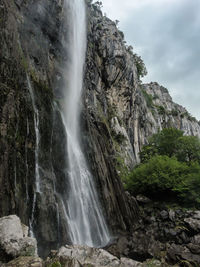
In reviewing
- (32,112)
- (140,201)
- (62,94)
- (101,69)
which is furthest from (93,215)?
(101,69)

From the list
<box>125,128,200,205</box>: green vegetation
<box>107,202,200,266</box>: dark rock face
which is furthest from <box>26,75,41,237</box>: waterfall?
<box>125,128,200,205</box>: green vegetation

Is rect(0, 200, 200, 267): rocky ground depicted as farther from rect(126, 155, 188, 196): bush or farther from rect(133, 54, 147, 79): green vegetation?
rect(133, 54, 147, 79): green vegetation

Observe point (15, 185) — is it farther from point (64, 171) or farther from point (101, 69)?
point (101, 69)

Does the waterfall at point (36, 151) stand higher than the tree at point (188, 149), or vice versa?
the tree at point (188, 149)

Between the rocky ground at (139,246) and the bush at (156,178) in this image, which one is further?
the bush at (156,178)

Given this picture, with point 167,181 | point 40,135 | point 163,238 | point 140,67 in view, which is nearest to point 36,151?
point 40,135

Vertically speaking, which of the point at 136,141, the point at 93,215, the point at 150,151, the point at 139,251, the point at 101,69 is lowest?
the point at 139,251

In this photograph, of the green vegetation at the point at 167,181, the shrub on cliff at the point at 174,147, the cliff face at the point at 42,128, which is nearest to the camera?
the cliff face at the point at 42,128

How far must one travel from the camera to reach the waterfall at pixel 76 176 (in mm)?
12828

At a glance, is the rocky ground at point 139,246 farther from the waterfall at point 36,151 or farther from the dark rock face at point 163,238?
the waterfall at point 36,151

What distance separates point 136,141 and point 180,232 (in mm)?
25027

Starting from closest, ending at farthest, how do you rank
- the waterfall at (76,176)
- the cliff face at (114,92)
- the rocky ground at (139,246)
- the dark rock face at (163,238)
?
the rocky ground at (139,246) → the dark rock face at (163,238) → the waterfall at (76,176) → the cliff face at (114,92)

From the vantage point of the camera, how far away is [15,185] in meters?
10.0

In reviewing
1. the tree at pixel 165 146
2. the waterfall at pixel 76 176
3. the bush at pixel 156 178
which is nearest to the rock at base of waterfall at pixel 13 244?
the waterfall at pixel 76 176
